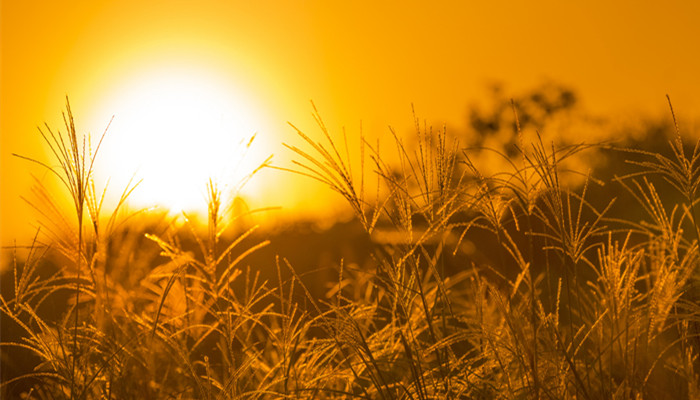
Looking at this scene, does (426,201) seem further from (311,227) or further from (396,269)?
(311,227)

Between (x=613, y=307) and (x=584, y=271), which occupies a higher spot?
(x=613, y=307)

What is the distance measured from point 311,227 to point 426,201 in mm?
6273

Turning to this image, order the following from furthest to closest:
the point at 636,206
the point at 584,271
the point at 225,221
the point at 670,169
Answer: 1. the point at 636,206
2. the point at 584,271
3. the point at 225,221
4. the point at 670,169

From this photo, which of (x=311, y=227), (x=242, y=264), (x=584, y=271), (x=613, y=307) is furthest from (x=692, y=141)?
(x=613, y=307)

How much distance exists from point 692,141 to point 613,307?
7021 millimetres

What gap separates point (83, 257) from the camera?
1812mm

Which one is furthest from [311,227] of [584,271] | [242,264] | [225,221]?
[225,221]

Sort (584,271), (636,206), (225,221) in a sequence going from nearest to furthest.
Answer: (225,221), (584,271), (636,206)

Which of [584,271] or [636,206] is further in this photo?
[636,206]

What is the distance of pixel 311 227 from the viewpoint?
26.0 feet

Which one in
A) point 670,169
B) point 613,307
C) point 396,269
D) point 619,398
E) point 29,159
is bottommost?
point 619,398

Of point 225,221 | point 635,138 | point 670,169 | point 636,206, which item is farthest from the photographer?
point 635,138

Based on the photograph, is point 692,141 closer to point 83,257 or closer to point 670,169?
point 670,169

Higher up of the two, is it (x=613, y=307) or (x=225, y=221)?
(x=225, y=221)
